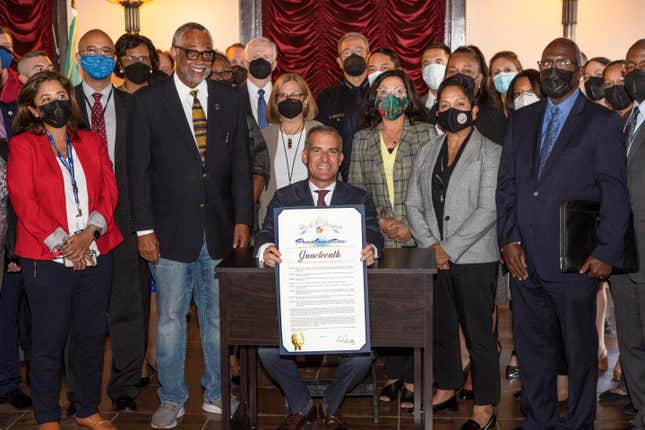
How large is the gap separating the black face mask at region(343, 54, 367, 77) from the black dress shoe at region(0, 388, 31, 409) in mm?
2875

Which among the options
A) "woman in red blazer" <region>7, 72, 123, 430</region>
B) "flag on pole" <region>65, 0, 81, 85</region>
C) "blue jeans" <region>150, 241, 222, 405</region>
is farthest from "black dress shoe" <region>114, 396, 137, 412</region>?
"flag on pole" <region>65, 0, 81, 85</region>

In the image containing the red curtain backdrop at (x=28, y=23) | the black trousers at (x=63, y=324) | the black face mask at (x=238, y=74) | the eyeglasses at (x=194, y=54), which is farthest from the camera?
the red curtain backdrop at (x=28, y=23)

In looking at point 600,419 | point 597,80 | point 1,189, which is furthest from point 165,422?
point 597,80

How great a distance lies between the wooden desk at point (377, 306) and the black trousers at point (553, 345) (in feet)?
1.77

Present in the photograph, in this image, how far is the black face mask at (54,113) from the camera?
134 inches

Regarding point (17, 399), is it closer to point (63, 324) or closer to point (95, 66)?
point (63, 324)

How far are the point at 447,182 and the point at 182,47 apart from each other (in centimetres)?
150

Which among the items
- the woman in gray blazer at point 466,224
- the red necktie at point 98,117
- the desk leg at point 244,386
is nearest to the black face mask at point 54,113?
→ the red necktie at point 98,117

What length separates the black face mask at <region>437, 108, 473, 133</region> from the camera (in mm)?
3502

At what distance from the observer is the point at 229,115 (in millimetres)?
3812

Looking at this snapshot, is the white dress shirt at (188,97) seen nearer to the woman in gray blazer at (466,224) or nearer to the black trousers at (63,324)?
the black trousers at (63,324)

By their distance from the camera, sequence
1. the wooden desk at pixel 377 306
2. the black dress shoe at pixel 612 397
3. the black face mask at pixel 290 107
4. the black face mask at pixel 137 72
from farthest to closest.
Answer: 1. the black face mask at pixel 137 72
2. the black face mask at pixel 290 107
3. the black dress shoe at pixel 612 397
4. the wooden desk at pixel 377 306

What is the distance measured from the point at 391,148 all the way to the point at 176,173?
3.87 ft

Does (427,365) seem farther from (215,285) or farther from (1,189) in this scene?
(1,189)
